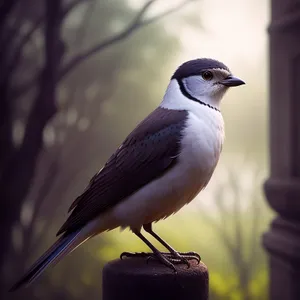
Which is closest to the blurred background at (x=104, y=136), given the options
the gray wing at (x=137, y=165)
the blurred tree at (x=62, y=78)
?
the blurred tree at (x=62, y=78)

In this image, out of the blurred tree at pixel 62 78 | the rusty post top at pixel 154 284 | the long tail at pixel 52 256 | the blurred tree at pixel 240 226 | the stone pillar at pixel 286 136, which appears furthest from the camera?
the blurred tree at pixel 240 226

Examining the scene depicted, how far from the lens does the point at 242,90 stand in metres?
5.06

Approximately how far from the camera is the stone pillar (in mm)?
3848

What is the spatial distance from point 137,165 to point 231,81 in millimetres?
450

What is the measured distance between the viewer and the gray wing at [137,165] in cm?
163

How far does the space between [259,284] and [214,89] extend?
5.00 metres

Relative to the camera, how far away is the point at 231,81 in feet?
5.58

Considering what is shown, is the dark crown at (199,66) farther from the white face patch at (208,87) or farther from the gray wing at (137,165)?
the gray wing at (137,165)

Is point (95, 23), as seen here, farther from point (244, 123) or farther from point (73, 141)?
point (244, 123)

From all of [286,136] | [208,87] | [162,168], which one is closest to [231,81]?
[208,87]

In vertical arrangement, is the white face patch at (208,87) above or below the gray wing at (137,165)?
above

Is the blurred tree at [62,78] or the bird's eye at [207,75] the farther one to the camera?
the blurred tree at [62,78]

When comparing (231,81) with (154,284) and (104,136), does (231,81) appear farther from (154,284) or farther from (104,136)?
(104,136)

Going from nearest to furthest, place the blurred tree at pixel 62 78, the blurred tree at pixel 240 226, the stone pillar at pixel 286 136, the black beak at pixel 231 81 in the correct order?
the black beak at pixel 231 81 → the stone pillar at pixel 286 136 → the blurred tree at pixel 62 78 → the blurred tree at pixel 240 226
